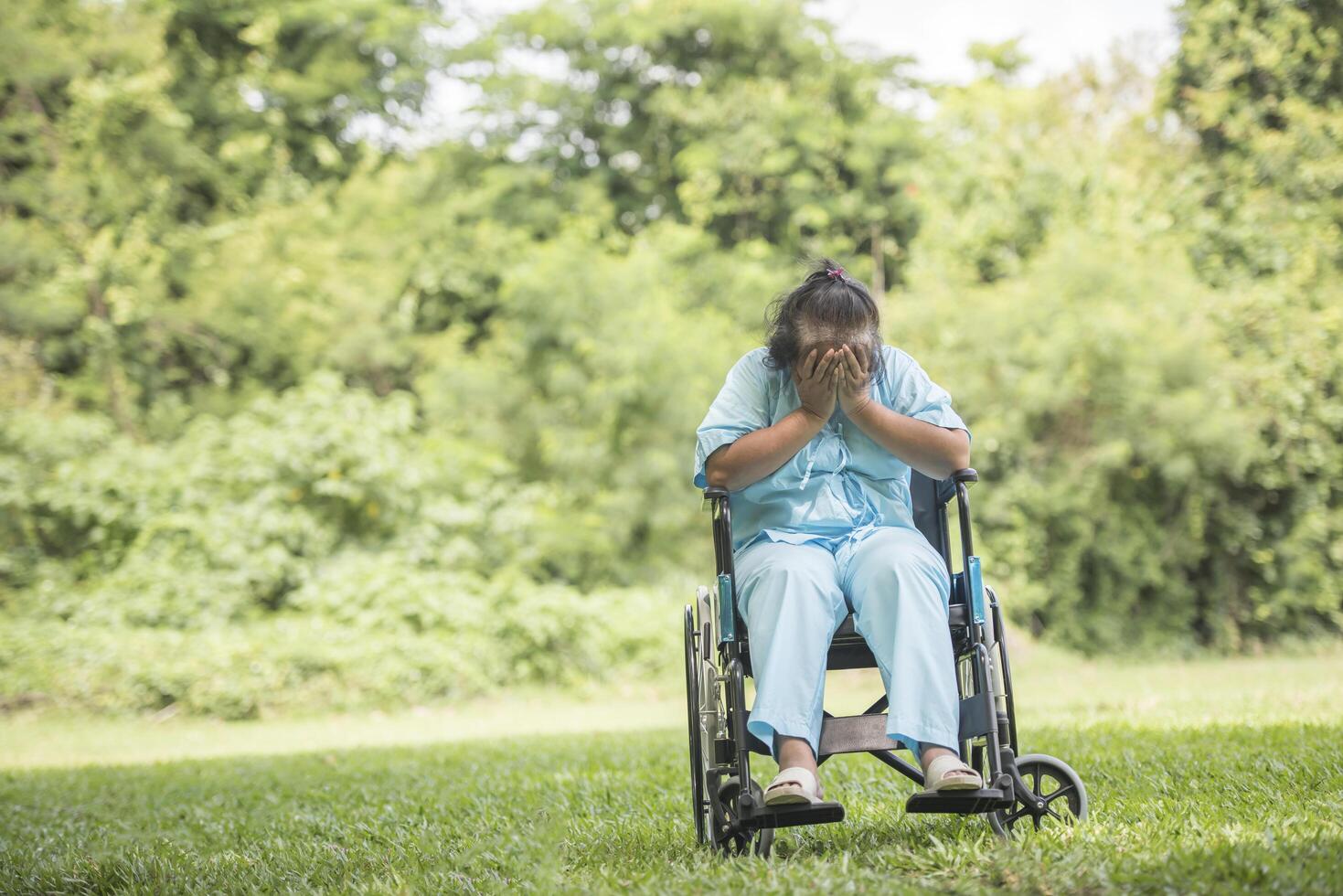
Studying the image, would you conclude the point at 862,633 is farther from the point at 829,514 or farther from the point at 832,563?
the point at 829,514

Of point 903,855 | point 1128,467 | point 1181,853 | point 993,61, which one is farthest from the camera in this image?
point 993,61

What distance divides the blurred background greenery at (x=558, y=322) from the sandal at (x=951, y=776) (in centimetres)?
679

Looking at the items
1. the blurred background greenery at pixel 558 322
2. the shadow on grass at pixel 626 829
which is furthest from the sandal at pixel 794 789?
the blurred background greenery at pixel 558 322

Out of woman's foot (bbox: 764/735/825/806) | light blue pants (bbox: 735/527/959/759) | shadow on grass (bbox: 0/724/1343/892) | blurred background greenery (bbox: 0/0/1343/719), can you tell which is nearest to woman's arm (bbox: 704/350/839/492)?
light blue pants (bbox: 735/527/959/759)

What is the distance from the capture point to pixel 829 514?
266 cm

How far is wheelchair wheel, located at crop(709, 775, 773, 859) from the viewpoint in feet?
7.83

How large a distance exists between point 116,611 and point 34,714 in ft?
4.01

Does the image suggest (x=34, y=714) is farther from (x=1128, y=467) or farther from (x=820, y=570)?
(x=1128, y=467)

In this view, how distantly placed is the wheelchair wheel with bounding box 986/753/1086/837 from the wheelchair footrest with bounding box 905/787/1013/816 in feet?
0.67

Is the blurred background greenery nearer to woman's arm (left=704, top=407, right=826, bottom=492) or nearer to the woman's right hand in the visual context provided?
woman's arm (left=704, top=407, right=826, bottom=492)

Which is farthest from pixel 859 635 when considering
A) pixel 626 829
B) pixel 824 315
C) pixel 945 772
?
pixel 626 829

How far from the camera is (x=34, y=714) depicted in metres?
7.89

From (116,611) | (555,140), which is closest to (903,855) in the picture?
(116,611)

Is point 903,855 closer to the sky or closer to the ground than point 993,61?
closer to the ground
